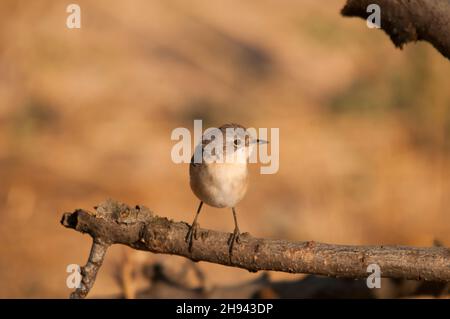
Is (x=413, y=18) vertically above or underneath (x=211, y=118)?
underneath

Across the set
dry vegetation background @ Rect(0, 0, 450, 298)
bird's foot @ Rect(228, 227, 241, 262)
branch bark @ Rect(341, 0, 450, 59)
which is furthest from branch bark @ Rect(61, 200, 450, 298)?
dry vegetation background @ Rect(0, 0, 450, 298)

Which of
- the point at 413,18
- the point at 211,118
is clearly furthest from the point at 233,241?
the point at 211,118

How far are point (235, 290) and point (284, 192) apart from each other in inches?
97.3

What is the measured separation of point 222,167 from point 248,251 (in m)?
0.49

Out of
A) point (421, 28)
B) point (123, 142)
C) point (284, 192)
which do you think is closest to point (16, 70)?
point (123, 142)

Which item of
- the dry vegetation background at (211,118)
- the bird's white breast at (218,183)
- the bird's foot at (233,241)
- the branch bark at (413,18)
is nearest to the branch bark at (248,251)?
the bird's foot at (233,241)

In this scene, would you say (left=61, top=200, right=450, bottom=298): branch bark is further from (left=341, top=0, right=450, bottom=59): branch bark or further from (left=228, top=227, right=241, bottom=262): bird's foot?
(left=341, top=0, right=450, bottom=59): branch bark

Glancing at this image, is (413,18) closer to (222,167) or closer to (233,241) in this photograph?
(222,167)

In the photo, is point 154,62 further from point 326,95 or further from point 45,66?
point 326,95

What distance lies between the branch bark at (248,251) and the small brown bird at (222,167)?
26cm

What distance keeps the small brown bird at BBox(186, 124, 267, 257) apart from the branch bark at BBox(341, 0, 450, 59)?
2.47 feet

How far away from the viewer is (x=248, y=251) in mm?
2887

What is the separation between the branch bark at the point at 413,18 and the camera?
3.19 meters

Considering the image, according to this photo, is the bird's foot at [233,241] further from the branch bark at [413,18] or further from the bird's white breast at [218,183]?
the branch bark at [413,18]
